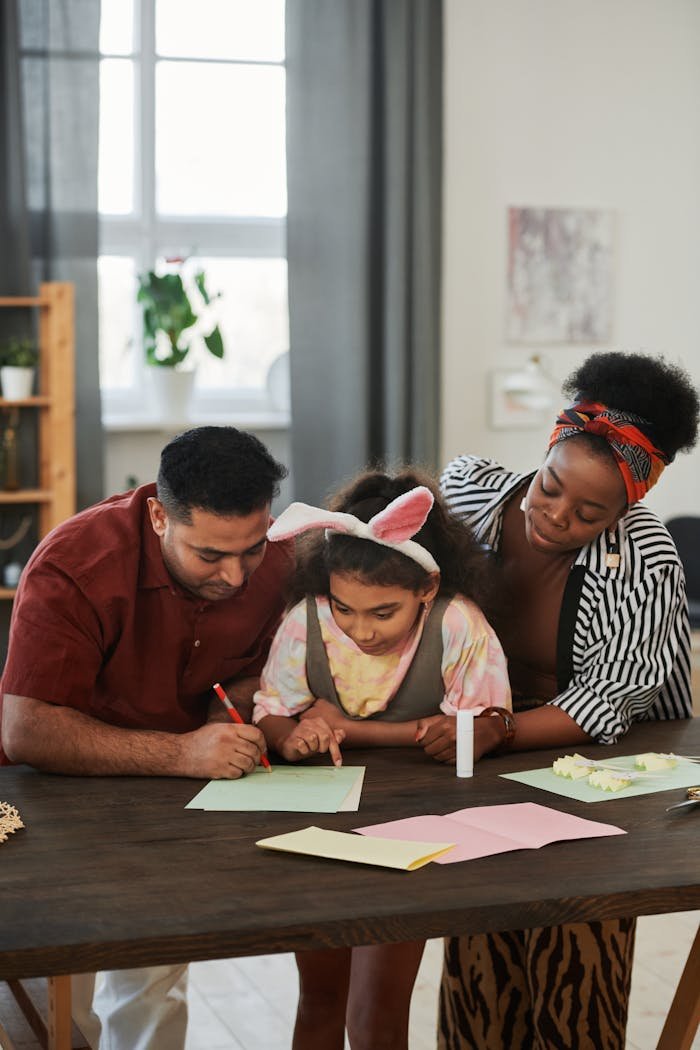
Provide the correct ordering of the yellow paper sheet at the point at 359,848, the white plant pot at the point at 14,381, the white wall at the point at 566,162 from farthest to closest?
the white wall at the point at 566,162 < the white plant pot at the point at 14,381 < the yellow paper sheet at the point at 359,848

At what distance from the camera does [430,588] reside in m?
1.97

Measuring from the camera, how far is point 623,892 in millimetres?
1410

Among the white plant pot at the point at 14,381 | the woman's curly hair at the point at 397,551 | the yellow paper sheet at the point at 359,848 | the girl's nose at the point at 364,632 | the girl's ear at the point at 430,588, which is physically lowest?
the yellow paper sheet at the point at 359,848

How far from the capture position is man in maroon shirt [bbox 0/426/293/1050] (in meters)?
1.79

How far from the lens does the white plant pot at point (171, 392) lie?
460 centimetres

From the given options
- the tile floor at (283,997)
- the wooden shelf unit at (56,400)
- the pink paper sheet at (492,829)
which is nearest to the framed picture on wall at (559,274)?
the wooden shelf unit at (56,400)

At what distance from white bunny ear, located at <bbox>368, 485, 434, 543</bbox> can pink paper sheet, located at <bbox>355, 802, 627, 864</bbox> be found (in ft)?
1.46

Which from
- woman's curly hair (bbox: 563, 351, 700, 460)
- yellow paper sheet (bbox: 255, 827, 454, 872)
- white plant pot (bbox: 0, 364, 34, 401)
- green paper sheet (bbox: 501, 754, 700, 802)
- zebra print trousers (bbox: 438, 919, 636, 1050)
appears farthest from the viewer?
white plant pot (bbox: 0, 364, 34, 401)

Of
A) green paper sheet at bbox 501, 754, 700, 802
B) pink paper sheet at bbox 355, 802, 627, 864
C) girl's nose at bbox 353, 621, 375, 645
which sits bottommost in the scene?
green paper sheet at bbox 501, 754, 700, 802

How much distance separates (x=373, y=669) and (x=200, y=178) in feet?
10.7

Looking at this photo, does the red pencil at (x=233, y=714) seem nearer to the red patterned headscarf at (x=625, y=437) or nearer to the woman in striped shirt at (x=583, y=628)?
the woman in striped shirt at (x=583, y=628)

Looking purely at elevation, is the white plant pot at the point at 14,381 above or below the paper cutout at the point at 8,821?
above

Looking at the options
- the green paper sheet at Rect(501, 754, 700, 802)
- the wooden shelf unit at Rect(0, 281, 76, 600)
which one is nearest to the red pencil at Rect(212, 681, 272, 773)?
the green paper sheet at Rect(501, 754, 700, 802)

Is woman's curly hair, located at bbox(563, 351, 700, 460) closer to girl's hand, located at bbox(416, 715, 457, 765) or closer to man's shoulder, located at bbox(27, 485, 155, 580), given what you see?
girl's hand, located at bbox(416, 715, 457, 765)
